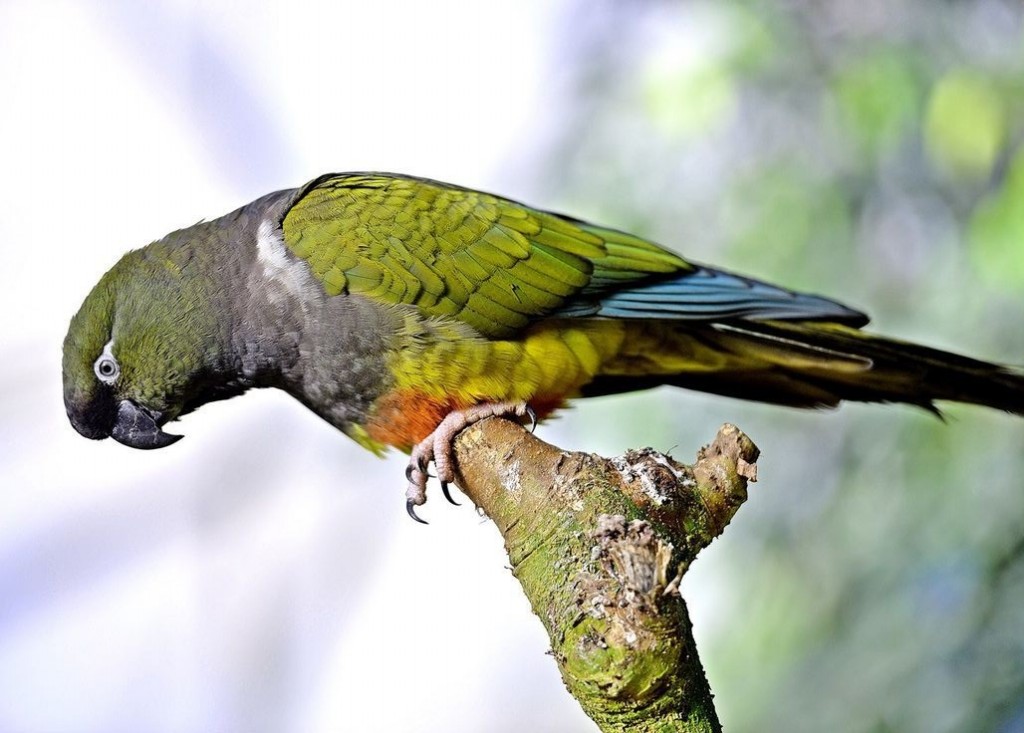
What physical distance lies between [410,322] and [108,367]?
0.88m

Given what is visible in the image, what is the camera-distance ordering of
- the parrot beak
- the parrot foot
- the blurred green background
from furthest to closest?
the blurred green background → the parrot beak → the parrot foot

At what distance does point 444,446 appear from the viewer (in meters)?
2.50

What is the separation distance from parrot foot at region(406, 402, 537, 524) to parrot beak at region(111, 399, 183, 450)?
0.75m

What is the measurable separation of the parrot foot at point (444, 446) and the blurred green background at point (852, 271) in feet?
4.86

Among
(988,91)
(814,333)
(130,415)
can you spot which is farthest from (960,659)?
(130,415)

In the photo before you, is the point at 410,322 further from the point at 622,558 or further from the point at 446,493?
the point at 622,558

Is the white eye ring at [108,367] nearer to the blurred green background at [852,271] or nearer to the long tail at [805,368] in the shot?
the long tail at [805,368]

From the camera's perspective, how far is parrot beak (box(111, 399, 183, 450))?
2826 millimetres

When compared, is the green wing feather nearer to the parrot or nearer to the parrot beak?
the parrot

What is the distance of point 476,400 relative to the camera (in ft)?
8.93

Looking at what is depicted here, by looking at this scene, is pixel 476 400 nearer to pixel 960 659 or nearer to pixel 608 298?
pixel 608 298

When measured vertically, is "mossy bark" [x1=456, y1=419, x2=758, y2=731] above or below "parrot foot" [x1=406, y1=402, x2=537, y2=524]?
below

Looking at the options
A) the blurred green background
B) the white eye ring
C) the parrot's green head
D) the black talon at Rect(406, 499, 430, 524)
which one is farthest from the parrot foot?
the blurred green background

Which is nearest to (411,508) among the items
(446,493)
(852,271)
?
(446,493)
